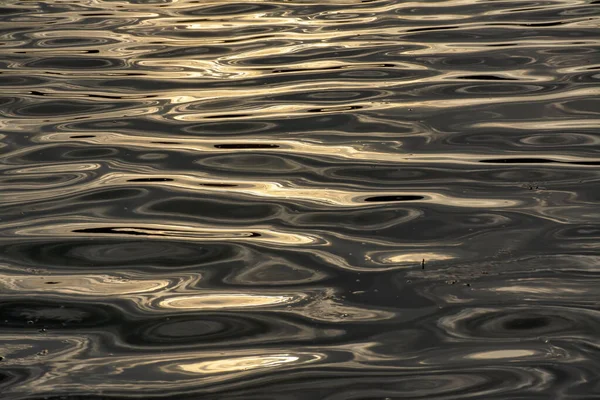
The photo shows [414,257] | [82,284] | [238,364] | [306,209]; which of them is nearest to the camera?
[238,364]

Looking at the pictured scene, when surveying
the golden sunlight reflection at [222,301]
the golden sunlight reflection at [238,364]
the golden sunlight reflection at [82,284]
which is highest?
the golden sunlight reflection at [82,284]

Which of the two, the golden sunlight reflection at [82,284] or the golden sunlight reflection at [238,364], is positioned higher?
the golden sunlight reflection at [82,284]

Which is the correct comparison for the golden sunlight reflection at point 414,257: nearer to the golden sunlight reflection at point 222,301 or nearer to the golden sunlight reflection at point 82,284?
the golden sunlight reflection at point 222,301

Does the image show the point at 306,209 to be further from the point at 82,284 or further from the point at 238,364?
the point at 238,364

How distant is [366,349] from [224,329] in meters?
0.40

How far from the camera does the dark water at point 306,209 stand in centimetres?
275

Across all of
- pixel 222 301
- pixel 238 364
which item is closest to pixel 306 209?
pixel 222 301

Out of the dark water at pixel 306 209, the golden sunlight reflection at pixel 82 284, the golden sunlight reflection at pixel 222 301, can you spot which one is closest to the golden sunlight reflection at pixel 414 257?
the dark water at pixel 306 209

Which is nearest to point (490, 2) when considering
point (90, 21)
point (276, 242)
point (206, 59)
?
point (206, 59)

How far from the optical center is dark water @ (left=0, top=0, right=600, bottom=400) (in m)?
2.75

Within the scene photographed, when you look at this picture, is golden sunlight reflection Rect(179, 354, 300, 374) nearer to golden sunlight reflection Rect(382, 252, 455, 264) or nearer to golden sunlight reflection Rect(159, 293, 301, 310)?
golden sunlight reflection Rect(159, 293, 301, 310)

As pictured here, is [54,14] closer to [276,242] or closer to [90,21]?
[90,21]

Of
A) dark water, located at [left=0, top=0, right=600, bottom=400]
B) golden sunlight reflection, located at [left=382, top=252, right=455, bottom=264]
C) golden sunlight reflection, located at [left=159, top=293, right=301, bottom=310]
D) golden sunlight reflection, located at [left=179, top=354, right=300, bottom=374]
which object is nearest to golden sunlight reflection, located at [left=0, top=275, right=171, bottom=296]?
dark water, located at [left=0, top=0, right=600, bottom=400]

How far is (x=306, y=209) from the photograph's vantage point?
3867mm
